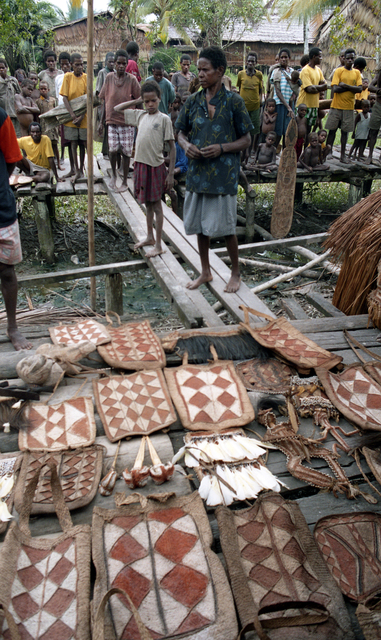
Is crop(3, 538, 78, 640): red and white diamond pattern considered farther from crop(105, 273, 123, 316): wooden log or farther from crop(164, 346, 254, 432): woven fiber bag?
crop(105, 273, 123, 316): wooden log

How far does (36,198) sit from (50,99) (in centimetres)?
262

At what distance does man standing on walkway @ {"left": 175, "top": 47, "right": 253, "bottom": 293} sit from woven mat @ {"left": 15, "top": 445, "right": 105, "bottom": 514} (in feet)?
6.49

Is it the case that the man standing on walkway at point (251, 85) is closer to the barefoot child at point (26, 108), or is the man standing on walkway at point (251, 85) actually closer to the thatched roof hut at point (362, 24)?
the barefoot child at point (26, 108)

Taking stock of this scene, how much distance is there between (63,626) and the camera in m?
1.49

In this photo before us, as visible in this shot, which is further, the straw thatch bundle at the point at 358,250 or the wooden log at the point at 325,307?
the wooden log at the point at 325,307

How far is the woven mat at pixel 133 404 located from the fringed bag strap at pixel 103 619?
0.87 meters

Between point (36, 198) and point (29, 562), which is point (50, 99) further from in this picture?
point (29, 562)

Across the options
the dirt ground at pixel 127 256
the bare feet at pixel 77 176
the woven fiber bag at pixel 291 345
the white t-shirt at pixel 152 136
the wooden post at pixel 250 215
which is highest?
the white t-shirt at pixel 152 136

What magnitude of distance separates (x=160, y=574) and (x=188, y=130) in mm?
2877

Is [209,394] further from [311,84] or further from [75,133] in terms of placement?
[311,84]

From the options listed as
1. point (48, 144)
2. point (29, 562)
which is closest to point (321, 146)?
point (48, 144)

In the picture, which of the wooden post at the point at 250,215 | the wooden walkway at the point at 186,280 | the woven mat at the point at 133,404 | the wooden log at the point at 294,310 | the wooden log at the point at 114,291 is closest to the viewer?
the woven mat at the point at 133,404

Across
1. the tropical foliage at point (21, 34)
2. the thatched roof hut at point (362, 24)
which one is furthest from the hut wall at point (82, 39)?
the thatched roof hut at point (362, 24)

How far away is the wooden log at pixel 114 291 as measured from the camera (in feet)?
18.5
